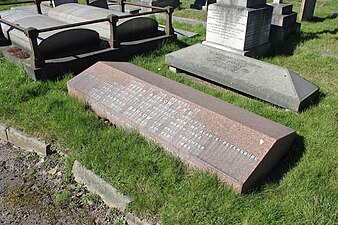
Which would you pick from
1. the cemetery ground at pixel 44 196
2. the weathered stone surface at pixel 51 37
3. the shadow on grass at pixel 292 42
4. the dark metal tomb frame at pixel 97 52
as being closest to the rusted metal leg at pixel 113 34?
the dark metal tomb frame at pixel 97 52

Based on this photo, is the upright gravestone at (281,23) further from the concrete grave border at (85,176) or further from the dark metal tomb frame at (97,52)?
the concrete grave border at (85,176)

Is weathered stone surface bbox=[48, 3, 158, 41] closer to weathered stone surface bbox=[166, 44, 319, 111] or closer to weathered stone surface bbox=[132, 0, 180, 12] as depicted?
weathered stone surface bbox=[166, 44, 319, 111]

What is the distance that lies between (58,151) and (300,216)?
9.36 feet

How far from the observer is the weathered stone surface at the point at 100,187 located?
3.07m

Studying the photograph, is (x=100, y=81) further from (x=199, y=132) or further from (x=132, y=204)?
(x=132, y=204)

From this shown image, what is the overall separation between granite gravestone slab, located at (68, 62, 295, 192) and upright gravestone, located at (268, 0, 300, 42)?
15.9 ft

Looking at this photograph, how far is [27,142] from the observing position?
4.03 metres

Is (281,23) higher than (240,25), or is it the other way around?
(240,25)

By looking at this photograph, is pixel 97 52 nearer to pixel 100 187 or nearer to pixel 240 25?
pixel 240 25

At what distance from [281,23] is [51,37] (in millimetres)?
6010

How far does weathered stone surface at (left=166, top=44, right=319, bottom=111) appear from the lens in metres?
Answer: 4.76

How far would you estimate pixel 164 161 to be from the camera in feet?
11.3

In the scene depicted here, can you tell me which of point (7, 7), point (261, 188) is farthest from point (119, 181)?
point (7, 7)

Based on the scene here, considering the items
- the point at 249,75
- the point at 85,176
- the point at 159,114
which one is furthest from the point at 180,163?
the point at 249,75
